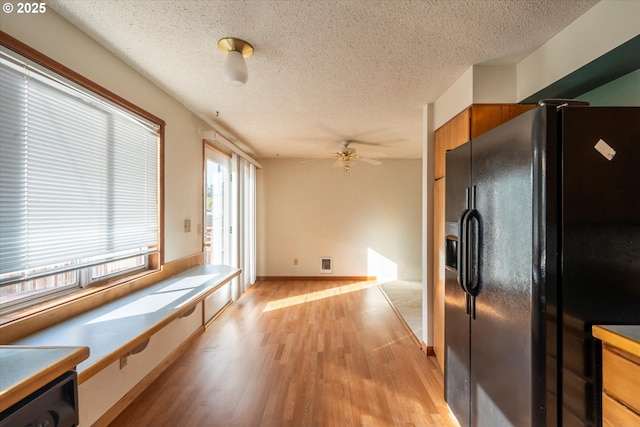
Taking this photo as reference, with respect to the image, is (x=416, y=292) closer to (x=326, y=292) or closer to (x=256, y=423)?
(x=326, y=292)

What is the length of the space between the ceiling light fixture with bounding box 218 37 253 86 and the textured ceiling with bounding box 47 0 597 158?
0.04 metres

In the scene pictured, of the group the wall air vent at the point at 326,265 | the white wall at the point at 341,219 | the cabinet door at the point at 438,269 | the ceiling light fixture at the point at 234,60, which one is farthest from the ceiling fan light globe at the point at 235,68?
the wall air vent at the point at 326,265

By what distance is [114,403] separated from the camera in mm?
1865

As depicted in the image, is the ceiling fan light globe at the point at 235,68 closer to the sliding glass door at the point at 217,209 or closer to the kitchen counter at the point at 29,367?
the kitchen counter at the point at 29,367

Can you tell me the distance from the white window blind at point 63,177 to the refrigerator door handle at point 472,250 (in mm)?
2184

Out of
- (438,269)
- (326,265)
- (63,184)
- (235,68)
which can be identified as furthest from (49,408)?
(326,265)

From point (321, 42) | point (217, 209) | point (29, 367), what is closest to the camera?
point (29, 367)

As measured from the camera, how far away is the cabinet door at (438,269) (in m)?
2.39

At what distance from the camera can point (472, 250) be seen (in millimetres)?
1458

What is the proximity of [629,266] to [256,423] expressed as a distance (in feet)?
6.95

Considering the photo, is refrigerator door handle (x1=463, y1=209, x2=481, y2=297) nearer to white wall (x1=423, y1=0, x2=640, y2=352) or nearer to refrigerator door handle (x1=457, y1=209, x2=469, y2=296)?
refrigerator door handle (x1=457, y1=209, x2=469, y2=296)

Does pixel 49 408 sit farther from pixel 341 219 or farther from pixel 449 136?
pixel 341 219

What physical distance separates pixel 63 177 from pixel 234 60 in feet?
3.84

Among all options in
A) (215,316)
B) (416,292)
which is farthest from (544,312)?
(416,292)
